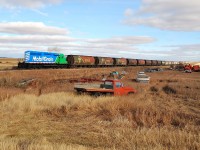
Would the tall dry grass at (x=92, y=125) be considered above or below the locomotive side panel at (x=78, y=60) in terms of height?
below

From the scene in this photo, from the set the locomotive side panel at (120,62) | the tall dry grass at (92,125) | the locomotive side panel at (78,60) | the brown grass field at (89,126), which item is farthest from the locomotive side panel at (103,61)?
the tall dry grass at (92,125)

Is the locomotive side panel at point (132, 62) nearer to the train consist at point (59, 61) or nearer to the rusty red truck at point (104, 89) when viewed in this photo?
the train consist at point (59, 61)

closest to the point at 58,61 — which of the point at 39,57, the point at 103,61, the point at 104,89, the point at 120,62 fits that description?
the point at 39,57

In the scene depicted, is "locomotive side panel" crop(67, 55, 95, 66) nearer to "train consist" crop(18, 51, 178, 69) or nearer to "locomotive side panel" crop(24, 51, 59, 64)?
"train consist" crop(18, 51, 178, 69)

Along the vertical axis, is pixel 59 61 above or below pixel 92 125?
above

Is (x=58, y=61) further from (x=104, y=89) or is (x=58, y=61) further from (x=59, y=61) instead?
(x=104, y=89)

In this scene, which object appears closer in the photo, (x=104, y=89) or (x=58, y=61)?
(x=104, y=89)

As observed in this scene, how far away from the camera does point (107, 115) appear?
14469mm

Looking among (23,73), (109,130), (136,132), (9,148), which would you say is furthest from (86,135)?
(23,73)

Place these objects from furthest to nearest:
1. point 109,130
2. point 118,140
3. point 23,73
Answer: point 23,73 → point 109,130 → point 118,140

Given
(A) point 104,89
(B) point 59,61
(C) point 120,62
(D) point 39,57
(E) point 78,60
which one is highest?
(D) point 39,57

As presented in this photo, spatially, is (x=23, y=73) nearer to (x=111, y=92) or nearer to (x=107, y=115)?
(x=111, y=92)

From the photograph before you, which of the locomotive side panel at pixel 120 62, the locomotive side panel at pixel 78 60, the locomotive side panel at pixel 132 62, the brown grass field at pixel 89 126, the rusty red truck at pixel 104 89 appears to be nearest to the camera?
the brown grass field at pixel 89 126

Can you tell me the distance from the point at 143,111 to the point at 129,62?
8471 cm
